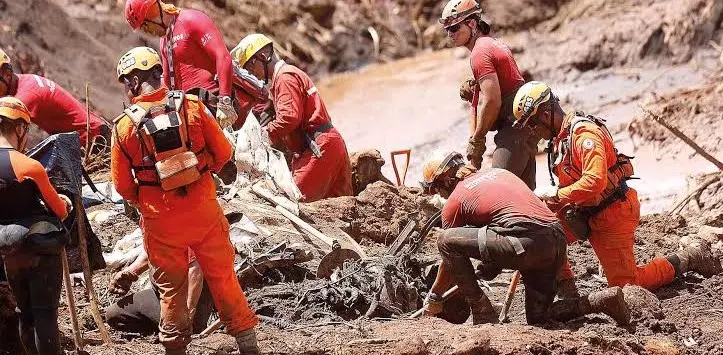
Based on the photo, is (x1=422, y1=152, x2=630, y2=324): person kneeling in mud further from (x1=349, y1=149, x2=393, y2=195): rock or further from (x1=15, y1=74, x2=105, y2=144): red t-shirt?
(x1=349, y1=149, x2=393, y2=195): rock

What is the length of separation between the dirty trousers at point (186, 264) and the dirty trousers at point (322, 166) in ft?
10.6

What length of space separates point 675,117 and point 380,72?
394 inches

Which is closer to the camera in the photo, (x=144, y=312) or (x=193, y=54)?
(x=144, y=312)

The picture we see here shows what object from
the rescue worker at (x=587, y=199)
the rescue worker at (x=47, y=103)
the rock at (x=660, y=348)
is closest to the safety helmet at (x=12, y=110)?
the rescue worker at (x=47, y=103)

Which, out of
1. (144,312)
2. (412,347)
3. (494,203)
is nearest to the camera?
(412,347)

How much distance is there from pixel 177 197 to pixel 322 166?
351 centimetres

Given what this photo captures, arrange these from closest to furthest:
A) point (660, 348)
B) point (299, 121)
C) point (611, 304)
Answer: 1. point (660, 348)
2. point (611, 304)
3. point (299, 121)

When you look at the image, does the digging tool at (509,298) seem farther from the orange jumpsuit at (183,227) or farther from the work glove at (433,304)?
the orange jumpsuit at (183,227)

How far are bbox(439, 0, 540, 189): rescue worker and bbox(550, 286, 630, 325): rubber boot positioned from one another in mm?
1626

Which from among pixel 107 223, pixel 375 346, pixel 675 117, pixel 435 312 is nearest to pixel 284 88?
pixel 107 223

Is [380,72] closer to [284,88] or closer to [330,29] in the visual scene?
[330,29]

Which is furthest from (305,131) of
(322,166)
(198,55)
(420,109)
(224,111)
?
(420,109)

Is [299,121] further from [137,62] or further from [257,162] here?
[137,62]

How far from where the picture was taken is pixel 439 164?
25.4ft
